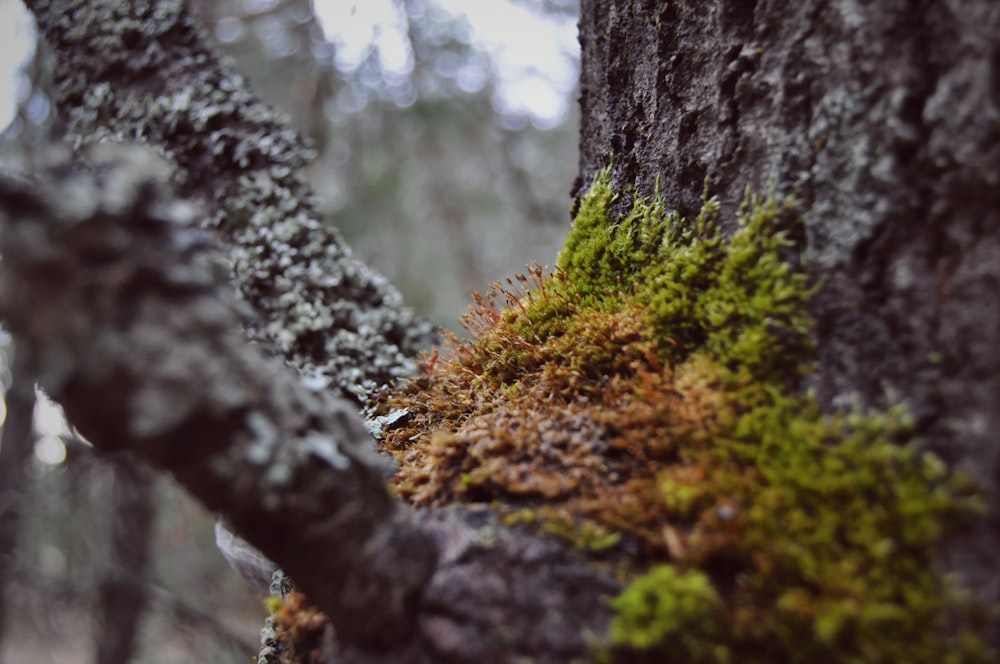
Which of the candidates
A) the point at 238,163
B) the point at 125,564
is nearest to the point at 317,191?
the point at 238,163

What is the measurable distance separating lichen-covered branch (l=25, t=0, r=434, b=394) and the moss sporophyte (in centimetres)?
66

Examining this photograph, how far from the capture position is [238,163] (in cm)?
235

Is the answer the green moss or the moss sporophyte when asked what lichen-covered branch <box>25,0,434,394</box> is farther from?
the green moss

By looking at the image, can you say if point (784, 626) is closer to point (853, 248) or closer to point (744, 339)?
point (744, 339)

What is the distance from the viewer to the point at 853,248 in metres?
1.17

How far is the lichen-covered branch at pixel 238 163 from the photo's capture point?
7.26 feet

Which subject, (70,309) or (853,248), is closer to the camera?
(70,309)

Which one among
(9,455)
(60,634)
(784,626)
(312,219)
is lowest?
(784,626)

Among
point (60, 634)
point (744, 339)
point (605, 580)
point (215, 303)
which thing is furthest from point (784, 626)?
point (60, 634)

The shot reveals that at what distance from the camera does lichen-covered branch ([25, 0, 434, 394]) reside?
2.21m

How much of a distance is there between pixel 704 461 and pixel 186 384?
0.92m

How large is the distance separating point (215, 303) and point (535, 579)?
2.39 feet

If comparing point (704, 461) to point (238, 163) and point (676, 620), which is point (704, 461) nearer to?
point (676, 620)

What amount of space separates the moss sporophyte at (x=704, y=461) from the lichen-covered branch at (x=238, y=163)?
0.66 meters
